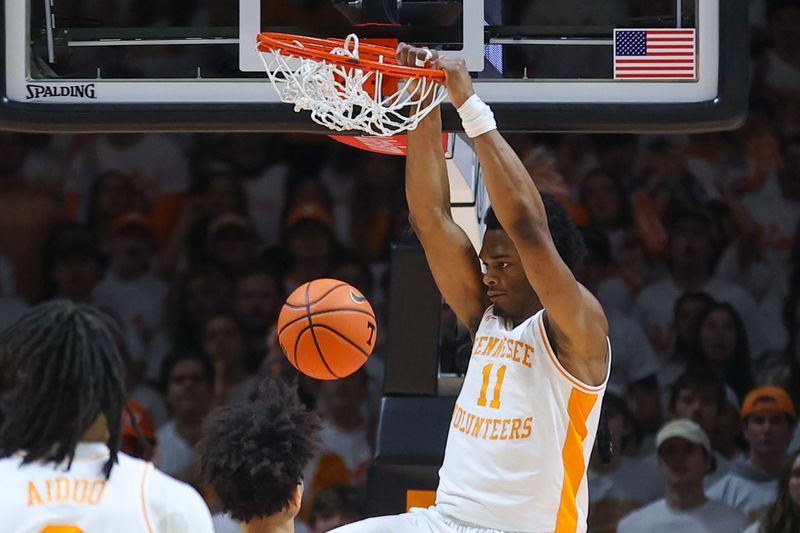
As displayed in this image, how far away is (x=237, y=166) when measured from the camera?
7355 mm

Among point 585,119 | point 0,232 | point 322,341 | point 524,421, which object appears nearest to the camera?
point 524,421

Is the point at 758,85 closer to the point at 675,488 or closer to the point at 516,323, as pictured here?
the point at 675,488

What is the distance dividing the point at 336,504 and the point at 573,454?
8.94ft

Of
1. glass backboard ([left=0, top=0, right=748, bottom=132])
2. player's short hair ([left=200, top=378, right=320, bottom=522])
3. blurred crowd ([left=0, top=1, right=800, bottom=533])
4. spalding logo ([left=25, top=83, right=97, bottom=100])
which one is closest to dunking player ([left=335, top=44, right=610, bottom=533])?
player's short hair ([left=200, top=378, right=320, bottom=522])

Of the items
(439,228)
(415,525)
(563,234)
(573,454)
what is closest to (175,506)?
(415,525)

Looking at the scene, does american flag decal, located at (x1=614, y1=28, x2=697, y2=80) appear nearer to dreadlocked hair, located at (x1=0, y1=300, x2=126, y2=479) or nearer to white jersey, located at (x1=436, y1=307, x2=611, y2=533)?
white jersey, located at (x1=436, y1=307, x2=611, y2=533)

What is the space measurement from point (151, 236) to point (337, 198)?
1.05 metres

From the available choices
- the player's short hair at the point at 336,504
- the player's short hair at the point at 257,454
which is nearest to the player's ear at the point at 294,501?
the player's short hair at the point at 257,454

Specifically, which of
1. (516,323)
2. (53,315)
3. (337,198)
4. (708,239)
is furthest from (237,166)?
(53,315)

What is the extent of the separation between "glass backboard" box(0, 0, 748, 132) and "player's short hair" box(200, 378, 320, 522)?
0.95m

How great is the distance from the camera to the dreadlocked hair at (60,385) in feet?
8.34

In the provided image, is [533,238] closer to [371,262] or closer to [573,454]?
[573,454]

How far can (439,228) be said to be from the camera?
4.01 m

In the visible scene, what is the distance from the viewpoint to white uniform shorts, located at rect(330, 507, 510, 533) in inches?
146
